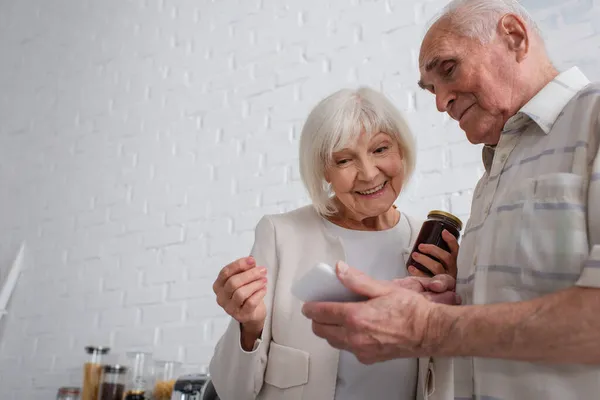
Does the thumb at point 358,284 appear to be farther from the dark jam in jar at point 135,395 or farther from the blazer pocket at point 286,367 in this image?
the dark jam in jar at point 135,395

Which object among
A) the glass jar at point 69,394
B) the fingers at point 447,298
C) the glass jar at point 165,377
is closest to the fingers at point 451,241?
the fingers at point 447,298

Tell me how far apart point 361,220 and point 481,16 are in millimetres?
502

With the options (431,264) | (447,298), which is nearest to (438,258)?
(431,264)

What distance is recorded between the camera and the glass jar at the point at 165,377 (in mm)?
1972

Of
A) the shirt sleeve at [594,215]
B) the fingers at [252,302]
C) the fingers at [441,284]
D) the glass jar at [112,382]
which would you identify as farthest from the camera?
the glass jar at [112,382]

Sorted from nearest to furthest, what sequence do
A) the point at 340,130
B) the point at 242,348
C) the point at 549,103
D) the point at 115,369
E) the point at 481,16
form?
the point at 549,103 → the point at 481,16 → the point at 242,348 → the point at 340,130 → the point at 115,369

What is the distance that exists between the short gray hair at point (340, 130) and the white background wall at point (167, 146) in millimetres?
549

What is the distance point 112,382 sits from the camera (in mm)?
2051

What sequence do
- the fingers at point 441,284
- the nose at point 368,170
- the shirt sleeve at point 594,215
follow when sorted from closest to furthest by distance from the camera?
the shirt sleeve at point 594,215 < the fingers at point 441,284 < the nose at point 368,170

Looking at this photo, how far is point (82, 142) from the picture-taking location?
2824mm

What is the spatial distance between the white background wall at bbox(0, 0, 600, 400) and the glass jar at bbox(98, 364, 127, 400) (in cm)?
Answer: 19

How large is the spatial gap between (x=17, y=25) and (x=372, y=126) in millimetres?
2773

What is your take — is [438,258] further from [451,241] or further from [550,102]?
[550,102]

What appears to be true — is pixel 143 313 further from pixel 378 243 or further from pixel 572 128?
pixel 572 128
